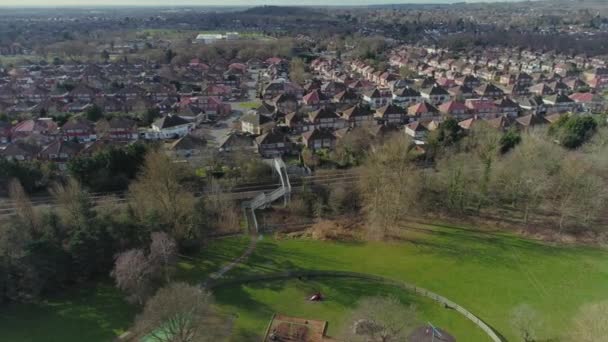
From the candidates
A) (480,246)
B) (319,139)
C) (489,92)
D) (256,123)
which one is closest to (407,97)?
(489,92)

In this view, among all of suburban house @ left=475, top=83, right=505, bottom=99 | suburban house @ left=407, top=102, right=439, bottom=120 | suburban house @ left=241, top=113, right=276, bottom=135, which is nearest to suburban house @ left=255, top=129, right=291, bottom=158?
suburban house @ left=241, top=113, right=276, bottom=135

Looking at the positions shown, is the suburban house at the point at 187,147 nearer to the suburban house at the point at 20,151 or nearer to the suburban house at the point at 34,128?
the suburban house at the point at 20,151

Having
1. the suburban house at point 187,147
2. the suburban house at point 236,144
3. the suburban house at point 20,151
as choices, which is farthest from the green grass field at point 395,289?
the suburban house at point 20,151

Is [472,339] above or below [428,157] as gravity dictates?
below

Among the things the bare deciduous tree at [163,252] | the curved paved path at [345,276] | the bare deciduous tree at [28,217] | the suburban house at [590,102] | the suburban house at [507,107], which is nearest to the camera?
the bare deciduous tree at [163,252]

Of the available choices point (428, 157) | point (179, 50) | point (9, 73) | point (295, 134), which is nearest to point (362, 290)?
point (428, 157)

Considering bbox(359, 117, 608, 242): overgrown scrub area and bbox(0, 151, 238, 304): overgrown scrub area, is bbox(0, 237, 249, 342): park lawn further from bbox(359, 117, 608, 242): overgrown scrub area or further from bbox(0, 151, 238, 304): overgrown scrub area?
bbox(359, 117, 608, 242): overgrown scrub area

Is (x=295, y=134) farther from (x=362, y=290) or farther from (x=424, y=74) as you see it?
(x=424, y=74)
